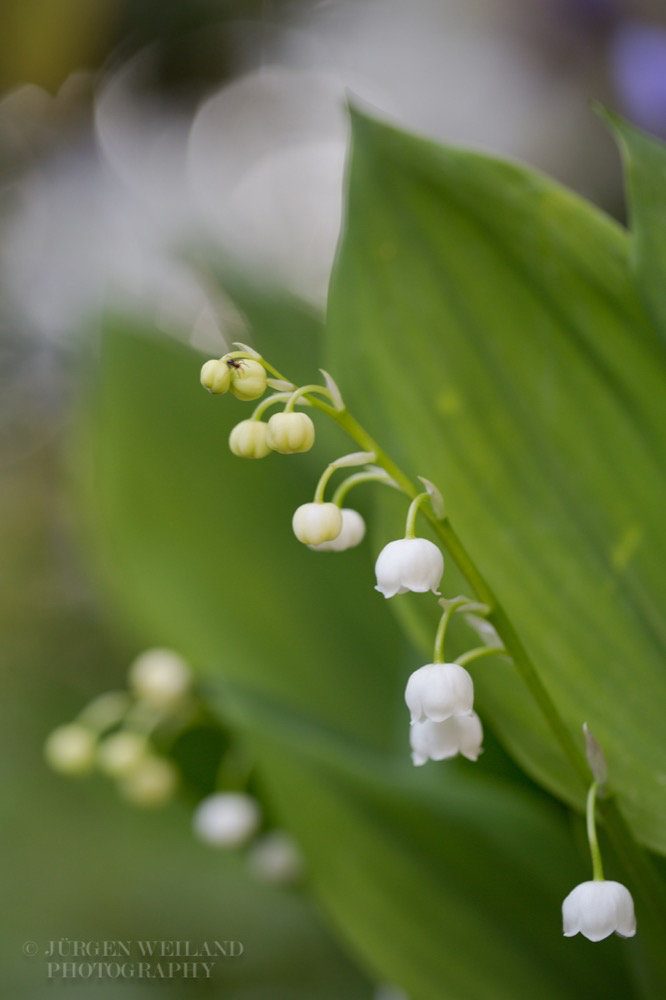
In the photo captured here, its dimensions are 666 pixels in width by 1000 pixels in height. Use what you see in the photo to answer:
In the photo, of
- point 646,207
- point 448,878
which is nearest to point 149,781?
point 448,878

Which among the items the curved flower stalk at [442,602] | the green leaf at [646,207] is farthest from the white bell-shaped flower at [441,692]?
the green leaf at [646,207]

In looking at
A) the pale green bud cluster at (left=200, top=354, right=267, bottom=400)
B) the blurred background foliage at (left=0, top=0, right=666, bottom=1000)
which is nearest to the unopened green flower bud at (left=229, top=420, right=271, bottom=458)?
the pale green bud cluster at (left=200, top=354, right=267, bottom=400)

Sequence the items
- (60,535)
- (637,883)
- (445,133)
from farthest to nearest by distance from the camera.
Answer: (445,133) < (60,535) < (637,883)

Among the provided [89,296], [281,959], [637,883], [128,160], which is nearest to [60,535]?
[89,296]

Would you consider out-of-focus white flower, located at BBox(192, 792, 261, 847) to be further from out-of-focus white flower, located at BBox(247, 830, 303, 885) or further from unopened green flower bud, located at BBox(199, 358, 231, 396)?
unopened green flower bud, located at BBox(199, 358, 231, 396)

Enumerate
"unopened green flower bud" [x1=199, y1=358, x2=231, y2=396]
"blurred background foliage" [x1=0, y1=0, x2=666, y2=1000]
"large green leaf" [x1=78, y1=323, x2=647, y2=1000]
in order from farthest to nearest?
1. "blurred background foliage" [x1=0, y1=0, x2=666, y2=1000]
2. "large green leaf" [x1=78, y1=323, x2=647, y2=1000]
3. "unopened green flower bud" [x1=199, y1=358, x2=231, y2=396]

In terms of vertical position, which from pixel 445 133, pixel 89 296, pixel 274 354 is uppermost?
pixel 445 133

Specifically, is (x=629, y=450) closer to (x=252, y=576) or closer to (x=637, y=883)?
(x=637, y=883)

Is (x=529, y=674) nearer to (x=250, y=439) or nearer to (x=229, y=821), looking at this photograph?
(x=250, y=439)
